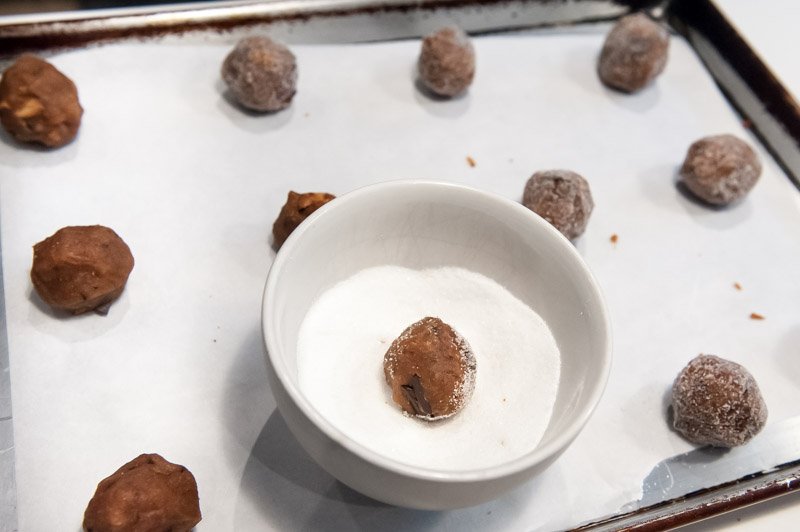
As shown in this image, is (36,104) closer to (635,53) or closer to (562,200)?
(562,200)

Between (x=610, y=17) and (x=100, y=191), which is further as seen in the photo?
(x=610, y=17)

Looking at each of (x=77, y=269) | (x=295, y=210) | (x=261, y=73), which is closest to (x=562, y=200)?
(x=295, y=210)

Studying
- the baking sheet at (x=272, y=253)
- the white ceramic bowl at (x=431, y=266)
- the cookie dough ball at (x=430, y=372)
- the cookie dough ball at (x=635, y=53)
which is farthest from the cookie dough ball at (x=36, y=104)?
the cookie dough ball at (x=635, y=53)

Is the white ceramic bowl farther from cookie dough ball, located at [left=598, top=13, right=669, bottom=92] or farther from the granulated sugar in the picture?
cookie dough ball, located at [left=598, top=13, right=669, bottom=92]

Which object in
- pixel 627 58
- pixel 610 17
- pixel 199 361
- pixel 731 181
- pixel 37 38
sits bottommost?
pixel 199 361

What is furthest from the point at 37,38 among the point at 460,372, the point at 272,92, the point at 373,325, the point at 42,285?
the point at 460,372

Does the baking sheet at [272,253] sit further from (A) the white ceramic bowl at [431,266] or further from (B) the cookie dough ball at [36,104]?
(A) the white ceramic bowl at [431,266]

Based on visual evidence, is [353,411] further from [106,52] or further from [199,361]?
[106,52]
